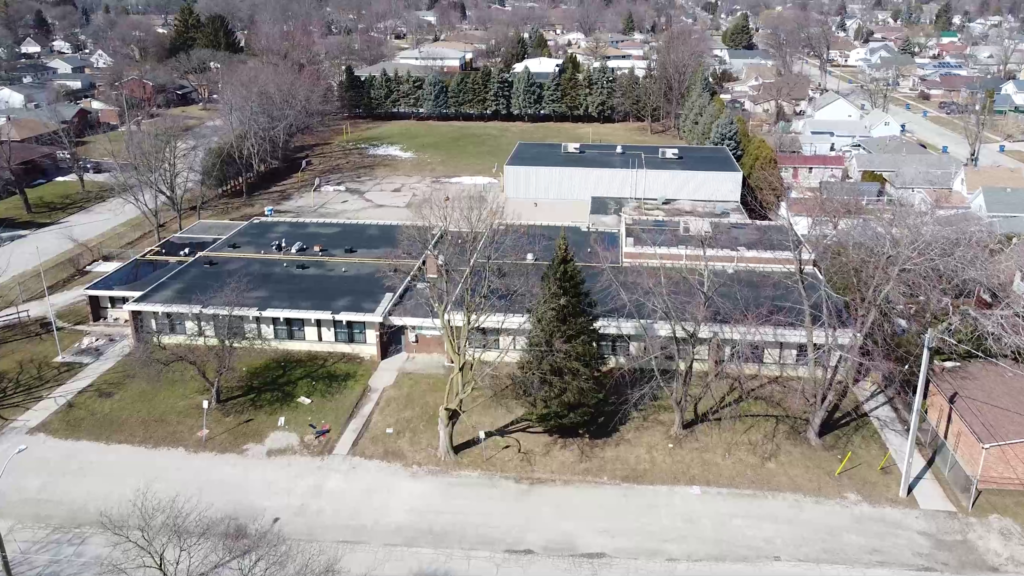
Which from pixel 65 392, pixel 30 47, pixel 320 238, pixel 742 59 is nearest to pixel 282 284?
pixel 320 238

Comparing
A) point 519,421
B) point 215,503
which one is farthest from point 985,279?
point 215,503

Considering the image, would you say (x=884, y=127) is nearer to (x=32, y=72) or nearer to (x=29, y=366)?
(x=29, y=366)

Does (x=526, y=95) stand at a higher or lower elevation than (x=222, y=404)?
higher

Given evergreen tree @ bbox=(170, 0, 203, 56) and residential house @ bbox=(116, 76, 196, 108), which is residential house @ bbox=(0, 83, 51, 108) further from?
evergreen tree @ bbox=(170, 0, 203, 56)

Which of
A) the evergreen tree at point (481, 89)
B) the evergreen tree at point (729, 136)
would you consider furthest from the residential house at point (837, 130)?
the evergreen tree at point (481, 89)

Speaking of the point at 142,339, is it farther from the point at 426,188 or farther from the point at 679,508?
the point at 426,188

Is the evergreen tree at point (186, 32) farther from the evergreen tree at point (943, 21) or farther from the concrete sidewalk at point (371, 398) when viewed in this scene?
the evergreen tree at point (943, 21)
